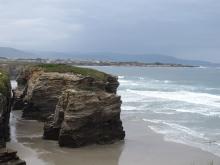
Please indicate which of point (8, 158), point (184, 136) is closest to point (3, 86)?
point (8, 158)

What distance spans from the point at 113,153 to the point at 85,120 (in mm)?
2441

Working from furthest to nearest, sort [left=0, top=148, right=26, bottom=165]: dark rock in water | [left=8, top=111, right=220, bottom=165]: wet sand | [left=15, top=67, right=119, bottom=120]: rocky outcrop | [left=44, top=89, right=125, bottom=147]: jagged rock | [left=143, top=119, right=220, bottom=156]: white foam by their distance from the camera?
1. [left=15, top=67, right=119, bottom=120]: rocky outcrop
2. [left=143, top=119, right=220, bottom=156]: white foam
3. [left=44, top=89, right=125, bottom=147]: jagged rock
4. [left=8, top=111, right=220, bottom=165]: wet sand
5. [left=0, top=148, right=26, bottom=165]: dark rock in water

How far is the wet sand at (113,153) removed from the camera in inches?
923

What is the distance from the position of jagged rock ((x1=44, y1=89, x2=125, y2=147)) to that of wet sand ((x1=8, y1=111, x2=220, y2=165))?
1.86 ft

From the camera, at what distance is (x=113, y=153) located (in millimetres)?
25203

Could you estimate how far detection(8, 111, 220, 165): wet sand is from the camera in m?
23.4

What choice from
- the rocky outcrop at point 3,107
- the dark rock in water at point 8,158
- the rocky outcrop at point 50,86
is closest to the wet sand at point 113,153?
the rocky outcrop at point 3,107

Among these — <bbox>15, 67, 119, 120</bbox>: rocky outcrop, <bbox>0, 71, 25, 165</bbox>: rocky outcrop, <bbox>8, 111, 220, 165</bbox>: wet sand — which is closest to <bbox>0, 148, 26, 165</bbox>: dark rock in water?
<bbox>0, 71, 25, 165</bbox>: rocky outcrop

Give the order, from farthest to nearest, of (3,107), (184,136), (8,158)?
(184,136), (3,107), (8,158)

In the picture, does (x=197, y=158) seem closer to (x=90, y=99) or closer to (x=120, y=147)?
(x=120, y=147)

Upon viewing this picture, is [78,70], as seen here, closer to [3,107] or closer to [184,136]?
[184,136]

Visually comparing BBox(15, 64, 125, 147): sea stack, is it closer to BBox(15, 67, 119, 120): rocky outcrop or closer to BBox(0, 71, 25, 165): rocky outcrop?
BBox(15, 67, 119, 120): rocky outcrop

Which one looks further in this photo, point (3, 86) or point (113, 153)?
point (113, 153)

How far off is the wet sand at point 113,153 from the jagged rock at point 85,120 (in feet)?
1.86
